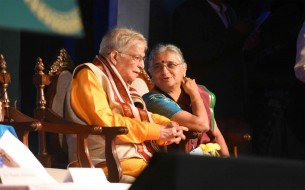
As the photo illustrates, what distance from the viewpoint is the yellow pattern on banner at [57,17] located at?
507 cm

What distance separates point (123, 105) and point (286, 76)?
8.69ft

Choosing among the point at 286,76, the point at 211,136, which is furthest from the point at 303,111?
the point at 211,136

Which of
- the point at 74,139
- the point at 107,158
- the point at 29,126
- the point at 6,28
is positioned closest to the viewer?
the point at 29,126

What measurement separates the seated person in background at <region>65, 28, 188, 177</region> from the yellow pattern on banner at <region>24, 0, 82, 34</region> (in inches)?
36.7

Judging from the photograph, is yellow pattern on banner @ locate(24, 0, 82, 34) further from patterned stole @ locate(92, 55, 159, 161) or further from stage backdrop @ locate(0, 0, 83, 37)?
patterned stole @ locate(92, 55, 159, 161)

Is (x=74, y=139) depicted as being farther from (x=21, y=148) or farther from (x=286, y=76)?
(x=286, y=76)

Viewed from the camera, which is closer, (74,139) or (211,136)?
(74,139)

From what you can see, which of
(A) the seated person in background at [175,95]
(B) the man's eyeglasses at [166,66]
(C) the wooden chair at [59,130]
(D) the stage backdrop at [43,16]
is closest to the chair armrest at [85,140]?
(C) the wooden chair at [59,130]

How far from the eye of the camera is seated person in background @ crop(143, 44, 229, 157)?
4.52 metres

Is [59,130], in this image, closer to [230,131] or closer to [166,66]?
[166,66]

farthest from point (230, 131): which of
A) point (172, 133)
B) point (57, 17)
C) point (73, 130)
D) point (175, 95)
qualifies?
point (73, 130)

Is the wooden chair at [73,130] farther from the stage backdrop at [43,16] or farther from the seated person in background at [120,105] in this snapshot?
the stage backdrop at [43,16]

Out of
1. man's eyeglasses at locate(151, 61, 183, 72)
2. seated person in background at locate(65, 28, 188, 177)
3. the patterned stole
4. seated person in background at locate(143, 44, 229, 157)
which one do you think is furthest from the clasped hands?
man's eyeglasses at locate(151, 61, 183, 72)

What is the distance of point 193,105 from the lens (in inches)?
183
